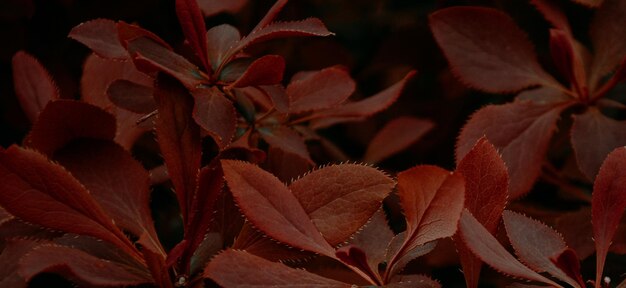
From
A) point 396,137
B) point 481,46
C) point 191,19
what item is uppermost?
point 191,19

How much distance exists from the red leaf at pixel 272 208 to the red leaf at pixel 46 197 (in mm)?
86

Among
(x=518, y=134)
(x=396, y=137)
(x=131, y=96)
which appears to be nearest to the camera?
(x=131, y=96)

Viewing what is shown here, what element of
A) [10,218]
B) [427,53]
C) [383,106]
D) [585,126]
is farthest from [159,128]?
[427,53]

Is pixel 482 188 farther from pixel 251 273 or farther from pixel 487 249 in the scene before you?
pixel 251 273

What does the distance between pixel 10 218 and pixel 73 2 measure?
0.40 m

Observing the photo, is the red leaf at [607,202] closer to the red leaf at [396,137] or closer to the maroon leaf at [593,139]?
the maroon leaf at [593,139]

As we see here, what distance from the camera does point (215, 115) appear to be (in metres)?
0.52

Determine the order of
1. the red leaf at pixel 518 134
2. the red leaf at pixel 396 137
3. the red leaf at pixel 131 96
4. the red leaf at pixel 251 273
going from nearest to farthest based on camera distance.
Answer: the red leaf at pixel 251 273
the red leaf at pixel 131 96
the red leaf at pixel 518 134
the red leaf at pixel 396 137

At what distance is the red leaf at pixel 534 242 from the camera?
0.49 meters

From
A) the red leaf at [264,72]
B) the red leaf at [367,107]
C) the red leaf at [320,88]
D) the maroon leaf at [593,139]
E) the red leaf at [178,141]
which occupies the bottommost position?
the maroon leaf at [593,139]

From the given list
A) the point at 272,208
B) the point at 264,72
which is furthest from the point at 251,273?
the point at 264,72

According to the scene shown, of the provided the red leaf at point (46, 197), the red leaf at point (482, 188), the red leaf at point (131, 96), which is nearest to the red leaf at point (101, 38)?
the red leaf at point (131, 96)

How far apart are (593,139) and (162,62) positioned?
1.21ft

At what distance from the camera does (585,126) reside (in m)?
0.68
